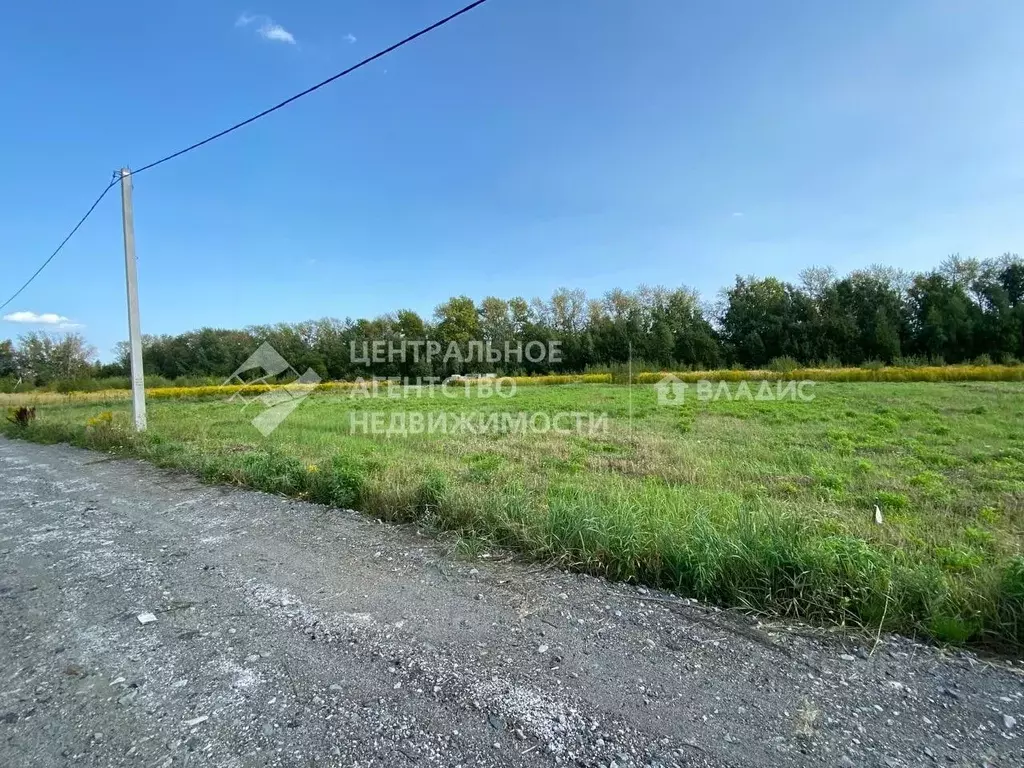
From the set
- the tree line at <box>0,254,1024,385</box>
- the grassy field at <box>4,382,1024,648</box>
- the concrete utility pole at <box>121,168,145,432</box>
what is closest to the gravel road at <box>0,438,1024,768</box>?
the grassy field at <box>4,382,1024,648</box>

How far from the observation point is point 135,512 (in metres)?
4.76

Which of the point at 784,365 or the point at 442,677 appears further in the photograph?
the point at 784,365

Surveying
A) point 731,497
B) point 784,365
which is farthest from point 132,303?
point 784,365

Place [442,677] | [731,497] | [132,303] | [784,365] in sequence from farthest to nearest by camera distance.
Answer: [784,365] < [132,303] < [731,497] < [442,677]

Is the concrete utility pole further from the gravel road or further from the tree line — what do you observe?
the tree line

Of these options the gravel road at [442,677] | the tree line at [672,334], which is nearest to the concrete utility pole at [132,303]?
the gravel road at [442,677]

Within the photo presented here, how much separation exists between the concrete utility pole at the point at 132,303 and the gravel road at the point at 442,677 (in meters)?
7.37

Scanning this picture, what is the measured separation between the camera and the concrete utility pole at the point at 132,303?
31.4 ft

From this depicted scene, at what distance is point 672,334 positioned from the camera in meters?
43.8

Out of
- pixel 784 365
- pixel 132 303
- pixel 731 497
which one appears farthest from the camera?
pixel 784 365

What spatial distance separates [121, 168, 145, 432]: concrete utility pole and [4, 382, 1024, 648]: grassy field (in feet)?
2.35

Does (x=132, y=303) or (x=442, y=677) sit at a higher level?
(x=132, y=303)

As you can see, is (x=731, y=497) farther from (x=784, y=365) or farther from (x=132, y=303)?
(x=784, y=365)

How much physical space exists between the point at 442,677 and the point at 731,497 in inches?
137
